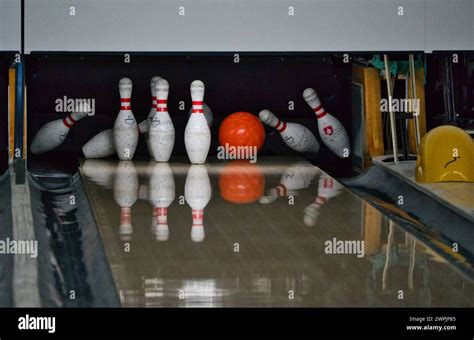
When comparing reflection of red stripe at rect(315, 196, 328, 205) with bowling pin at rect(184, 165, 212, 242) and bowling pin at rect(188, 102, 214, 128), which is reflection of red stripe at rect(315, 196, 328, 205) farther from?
bowling pin at rect(188, 102, 214, 128)

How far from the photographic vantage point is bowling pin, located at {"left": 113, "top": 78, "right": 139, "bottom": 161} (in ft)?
20.6

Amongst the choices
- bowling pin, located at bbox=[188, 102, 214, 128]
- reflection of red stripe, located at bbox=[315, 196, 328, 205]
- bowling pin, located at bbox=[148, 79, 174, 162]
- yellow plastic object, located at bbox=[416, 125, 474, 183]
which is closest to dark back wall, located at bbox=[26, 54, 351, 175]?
bowling pin, located at bbox=[188, 102, 214, 128]

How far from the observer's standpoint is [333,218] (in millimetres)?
4602

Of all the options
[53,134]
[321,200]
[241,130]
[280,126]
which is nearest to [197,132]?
[241,130]

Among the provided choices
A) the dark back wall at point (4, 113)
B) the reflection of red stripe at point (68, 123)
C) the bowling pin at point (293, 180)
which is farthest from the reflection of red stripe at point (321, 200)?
the dark back wall at point (4, 113)

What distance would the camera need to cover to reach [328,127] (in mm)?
6410

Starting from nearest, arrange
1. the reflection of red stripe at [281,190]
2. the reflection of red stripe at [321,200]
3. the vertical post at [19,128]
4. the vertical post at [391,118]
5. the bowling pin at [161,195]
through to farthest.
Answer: the bowling pin at [161,195] → the reflection of red stripe at [321,200] → the reflection of red stripe at [281,190] → the vertical post at [19,128] → the vertical post at [391,118]

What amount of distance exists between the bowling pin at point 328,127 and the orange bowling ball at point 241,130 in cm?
32

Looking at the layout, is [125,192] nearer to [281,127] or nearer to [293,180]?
[293,180]

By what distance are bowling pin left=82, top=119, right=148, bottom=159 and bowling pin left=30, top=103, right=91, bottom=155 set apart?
15cm

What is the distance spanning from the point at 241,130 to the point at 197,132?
28cm

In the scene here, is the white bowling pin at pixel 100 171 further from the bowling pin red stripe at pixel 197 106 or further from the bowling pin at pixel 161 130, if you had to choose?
the bowling pin red stripe at pixel 197 106

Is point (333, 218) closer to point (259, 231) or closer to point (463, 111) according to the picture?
point (259, 231)

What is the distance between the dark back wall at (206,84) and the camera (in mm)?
6492
